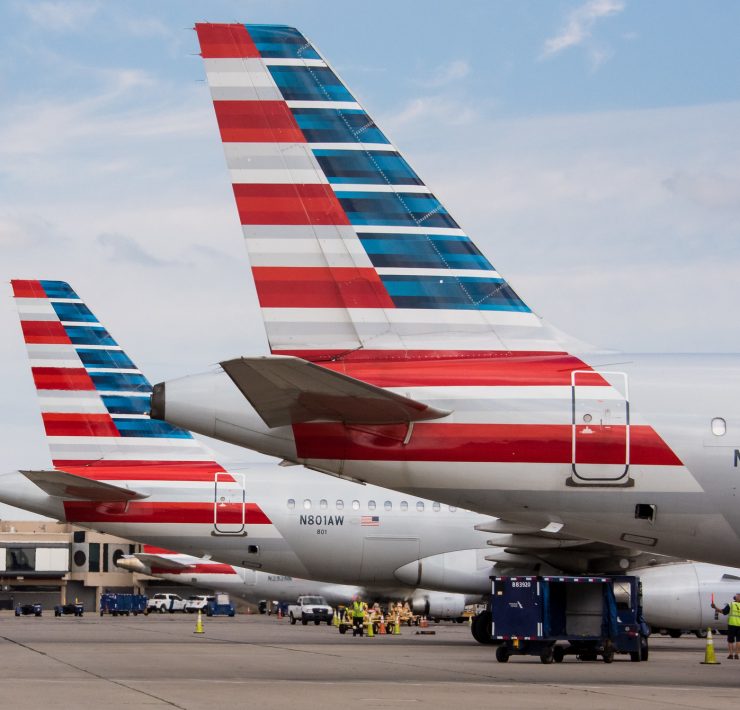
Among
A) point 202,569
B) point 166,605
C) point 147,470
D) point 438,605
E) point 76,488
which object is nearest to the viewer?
point 76,488

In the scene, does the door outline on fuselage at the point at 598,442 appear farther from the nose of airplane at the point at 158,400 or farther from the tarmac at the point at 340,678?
the nose of airplane at the point at 158,400

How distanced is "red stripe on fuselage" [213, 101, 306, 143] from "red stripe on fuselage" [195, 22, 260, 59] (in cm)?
65

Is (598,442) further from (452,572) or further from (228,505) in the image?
(228,505)

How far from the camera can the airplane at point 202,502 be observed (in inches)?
1242

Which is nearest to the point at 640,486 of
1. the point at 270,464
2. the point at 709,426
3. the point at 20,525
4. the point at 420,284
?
the point at 709,426

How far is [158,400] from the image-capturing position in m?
16.3

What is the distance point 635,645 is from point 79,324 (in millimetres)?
16698

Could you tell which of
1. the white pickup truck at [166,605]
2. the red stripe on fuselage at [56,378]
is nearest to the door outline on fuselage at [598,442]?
the red stripe on fuselage at [56,378]

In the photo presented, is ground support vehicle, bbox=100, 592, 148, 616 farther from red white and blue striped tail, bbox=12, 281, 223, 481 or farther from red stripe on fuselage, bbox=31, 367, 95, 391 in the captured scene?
red stripe on fuselage, bbox=31, 367, 95, 391

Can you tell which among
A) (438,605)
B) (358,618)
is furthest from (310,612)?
(438,605)

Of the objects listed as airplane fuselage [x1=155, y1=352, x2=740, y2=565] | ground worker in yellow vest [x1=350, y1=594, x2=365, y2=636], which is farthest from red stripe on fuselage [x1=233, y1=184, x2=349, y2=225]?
ground worker in yellow vest [x1=350, y1=594, x2=365, y2=636]

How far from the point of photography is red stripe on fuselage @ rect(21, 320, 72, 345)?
33031 millimetres

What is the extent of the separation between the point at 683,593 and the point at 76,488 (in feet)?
45.6

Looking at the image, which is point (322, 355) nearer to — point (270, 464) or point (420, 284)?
point (420, 284)
